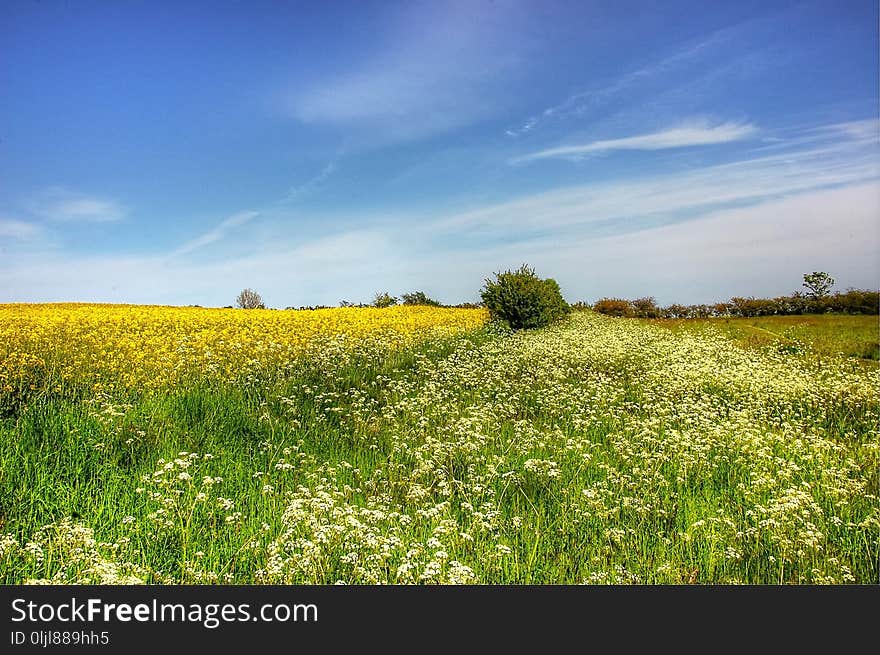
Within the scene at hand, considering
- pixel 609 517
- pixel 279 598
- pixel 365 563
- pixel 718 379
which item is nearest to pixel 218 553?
pixel 365 563

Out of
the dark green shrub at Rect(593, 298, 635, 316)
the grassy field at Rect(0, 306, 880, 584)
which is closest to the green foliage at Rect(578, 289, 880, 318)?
the dark green shrub at Rect(593, 298, 635, 316)

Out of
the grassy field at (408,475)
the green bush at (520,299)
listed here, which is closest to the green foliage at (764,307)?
the green bush at (520,299)

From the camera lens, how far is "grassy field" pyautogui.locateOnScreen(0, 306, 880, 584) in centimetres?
373

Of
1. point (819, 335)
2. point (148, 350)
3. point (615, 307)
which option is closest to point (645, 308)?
point (615, 307)

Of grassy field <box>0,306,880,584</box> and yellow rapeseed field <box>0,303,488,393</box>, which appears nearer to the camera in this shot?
grassy field <box>0,306,880,584</box>

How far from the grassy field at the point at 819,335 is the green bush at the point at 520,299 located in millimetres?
7337

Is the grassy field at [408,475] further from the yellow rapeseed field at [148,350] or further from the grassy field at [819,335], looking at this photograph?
the grassy field at [819,335]

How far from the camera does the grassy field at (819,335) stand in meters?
16.7

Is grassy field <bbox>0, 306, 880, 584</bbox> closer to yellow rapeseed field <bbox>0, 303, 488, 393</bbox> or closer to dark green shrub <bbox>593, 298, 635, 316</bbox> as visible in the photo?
yellow rapeseed field <bbox>0, 303, 488, 393</bbox>

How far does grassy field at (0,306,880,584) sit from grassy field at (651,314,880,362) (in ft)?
23.2

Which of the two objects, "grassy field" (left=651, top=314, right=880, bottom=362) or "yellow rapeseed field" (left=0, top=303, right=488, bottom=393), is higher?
"yellow rapeseed field" (left=0, top=303, right=488, bottom=393)

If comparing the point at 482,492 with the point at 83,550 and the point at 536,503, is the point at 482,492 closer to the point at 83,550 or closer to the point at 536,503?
the point at 536,503

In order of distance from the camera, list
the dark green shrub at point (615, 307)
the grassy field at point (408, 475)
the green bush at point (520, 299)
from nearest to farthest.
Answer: the grassy field at point (408, 475) → the green bush at point (520, 299) → the dark green shrub at point (615, 307)

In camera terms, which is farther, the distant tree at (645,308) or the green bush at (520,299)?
the distant tree at (645,308)
